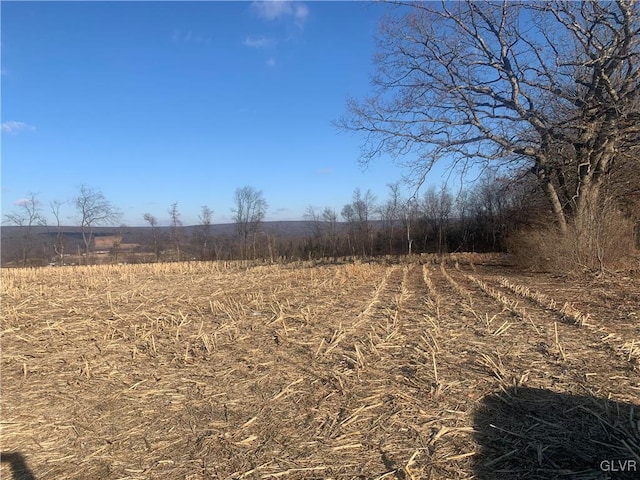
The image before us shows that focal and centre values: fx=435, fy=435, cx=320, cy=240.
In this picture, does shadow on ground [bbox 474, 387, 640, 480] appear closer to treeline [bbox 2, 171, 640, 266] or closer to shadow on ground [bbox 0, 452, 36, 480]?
shadow on ground [bbox 0, 452, 36, 480]

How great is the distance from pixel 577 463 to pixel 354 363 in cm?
265

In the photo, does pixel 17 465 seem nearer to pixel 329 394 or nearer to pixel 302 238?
pixel 329 394

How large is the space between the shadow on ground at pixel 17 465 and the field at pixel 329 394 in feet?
0.05

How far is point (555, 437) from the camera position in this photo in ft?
11.2

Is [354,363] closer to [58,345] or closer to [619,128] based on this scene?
→ [58,345]

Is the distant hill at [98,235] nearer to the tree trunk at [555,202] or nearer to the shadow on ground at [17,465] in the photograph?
the tree trunk at [555,202]

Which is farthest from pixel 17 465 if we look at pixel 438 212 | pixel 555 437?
pixel 438 212

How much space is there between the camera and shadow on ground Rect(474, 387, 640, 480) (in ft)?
9.95

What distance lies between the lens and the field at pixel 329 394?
10.9ft

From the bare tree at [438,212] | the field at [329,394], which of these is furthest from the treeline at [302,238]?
the field at [329,394]

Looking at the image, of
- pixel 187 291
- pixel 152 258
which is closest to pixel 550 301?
pixel 187 291

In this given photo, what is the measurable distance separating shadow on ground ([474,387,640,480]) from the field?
0.6 inches

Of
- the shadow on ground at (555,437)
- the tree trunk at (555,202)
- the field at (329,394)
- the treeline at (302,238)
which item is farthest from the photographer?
the treeline at (302,238)

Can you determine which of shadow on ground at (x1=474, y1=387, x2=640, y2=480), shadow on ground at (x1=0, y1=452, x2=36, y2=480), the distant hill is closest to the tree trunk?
shadow on ground at (x1=474, y1=387, x2=640, y2=480)
